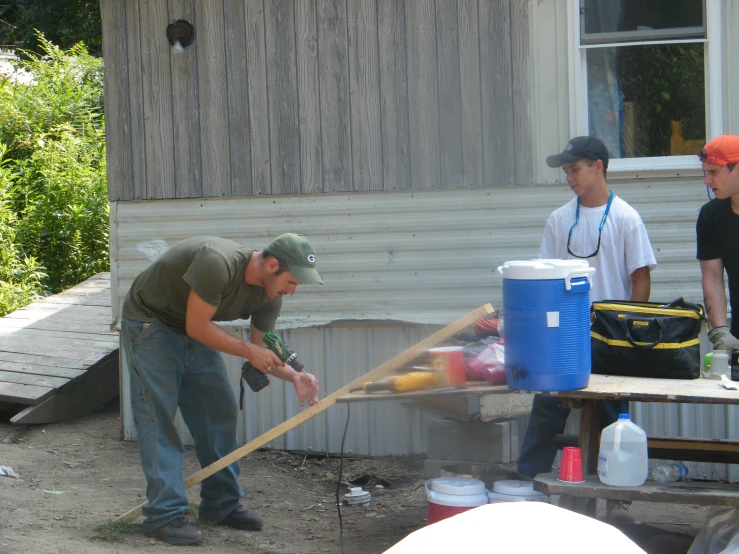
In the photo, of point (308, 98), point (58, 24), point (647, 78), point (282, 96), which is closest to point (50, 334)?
point (282, 96)

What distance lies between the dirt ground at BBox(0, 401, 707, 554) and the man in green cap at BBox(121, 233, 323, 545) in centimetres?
28

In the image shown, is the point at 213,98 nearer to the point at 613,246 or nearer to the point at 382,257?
the point at 382,257

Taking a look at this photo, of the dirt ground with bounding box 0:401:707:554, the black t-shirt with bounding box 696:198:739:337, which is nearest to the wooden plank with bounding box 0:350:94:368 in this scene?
the dirt ground with bounding box 0:401:707:554

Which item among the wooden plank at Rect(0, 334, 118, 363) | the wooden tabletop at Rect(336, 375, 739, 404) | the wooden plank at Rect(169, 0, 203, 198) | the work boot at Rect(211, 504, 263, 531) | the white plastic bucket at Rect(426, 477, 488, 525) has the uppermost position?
the wooden plank at Rect(169, 0, 203, 198)

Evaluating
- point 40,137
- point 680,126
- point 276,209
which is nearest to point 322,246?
point 276,209

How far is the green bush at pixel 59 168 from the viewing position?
38.4ft

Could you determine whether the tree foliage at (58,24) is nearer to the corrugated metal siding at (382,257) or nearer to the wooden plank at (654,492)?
the corrugated metal siding at (382,257)

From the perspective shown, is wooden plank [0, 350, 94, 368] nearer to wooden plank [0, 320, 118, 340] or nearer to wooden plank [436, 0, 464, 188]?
wooden plank [0, 320, 118, 340]

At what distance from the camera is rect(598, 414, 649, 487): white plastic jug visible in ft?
13.5

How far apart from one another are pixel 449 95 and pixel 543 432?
2.60m

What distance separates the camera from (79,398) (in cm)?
775

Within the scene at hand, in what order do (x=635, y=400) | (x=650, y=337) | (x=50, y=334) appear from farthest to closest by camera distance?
(x=50, y=334)
(x=650, y=337)
(x=635, y=400)

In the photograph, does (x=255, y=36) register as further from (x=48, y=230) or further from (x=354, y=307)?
(x=48, y=230)

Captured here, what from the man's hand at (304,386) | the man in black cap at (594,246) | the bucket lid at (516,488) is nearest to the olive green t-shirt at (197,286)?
the man's hand at (304,386)
